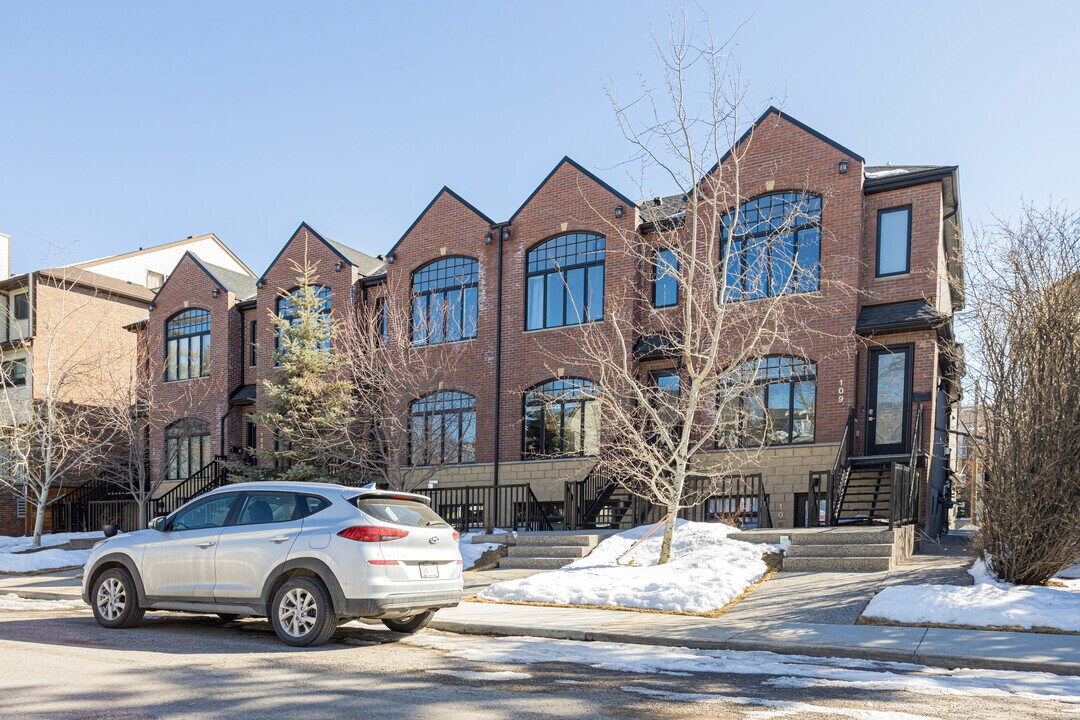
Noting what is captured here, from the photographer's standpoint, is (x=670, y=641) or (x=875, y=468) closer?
(x=670, y=641)

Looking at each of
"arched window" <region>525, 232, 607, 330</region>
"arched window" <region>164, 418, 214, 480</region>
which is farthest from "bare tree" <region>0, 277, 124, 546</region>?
"arched window" <region>525, 232, 607, 330</region>

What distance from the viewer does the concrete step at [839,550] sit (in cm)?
1239

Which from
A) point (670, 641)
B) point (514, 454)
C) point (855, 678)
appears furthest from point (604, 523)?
point (855, 678)

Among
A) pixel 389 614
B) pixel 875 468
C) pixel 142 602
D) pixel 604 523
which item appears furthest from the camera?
pixel 604 523

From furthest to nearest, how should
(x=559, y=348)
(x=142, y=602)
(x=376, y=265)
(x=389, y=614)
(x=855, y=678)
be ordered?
(x=376, y=265) < (x=559, y=348) < (x=142, y=602) < (x=389, y=614) < (x=855, y=678)

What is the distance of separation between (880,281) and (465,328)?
10.3 metres

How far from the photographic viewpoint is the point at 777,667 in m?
7.60

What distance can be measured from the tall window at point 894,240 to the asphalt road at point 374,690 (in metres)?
12.6

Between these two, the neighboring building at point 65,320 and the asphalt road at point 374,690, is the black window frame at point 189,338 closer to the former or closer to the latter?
the neighboring building at point 65,320

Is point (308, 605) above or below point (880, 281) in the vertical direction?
below

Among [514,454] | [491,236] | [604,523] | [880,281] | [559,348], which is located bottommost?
[604,523]

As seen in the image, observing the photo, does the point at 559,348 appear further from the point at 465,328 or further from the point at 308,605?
the point at 308,605

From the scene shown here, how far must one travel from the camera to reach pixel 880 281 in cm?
1777

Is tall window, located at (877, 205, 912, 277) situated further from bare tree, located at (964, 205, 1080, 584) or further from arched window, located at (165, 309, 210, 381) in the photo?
arched window, located at (165, 309, 210, 381)
